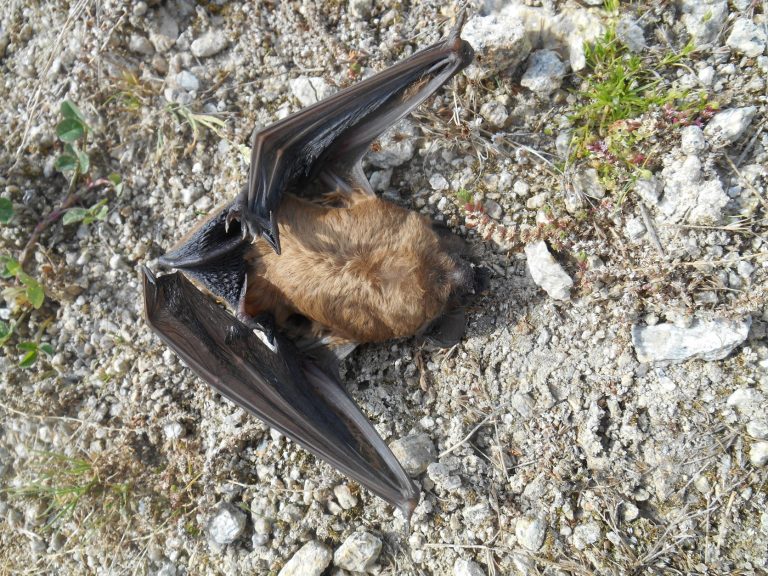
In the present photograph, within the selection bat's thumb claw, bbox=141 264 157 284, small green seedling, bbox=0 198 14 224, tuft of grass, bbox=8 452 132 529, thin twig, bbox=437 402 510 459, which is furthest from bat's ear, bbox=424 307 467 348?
small green seedling, bbox=0 198 14 224

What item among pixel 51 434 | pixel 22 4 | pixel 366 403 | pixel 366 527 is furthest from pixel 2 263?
pixel 366 527

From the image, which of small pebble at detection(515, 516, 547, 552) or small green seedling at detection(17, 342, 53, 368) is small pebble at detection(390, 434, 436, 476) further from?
small green seedling at detection(17, 342, 53, 368)

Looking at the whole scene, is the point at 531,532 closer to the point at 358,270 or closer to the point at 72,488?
the point at 358,270

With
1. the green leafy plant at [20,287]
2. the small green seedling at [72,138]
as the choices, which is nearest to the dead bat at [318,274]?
the small green seedling at [72,138]

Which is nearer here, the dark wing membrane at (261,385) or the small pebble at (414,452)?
the dark wing membrane at (261,385)

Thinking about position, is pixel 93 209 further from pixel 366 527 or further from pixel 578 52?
pixel 578 52

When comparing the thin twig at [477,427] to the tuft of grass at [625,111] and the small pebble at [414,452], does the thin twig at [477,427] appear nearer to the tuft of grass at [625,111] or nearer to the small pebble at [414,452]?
the small pebble at [414,452]
